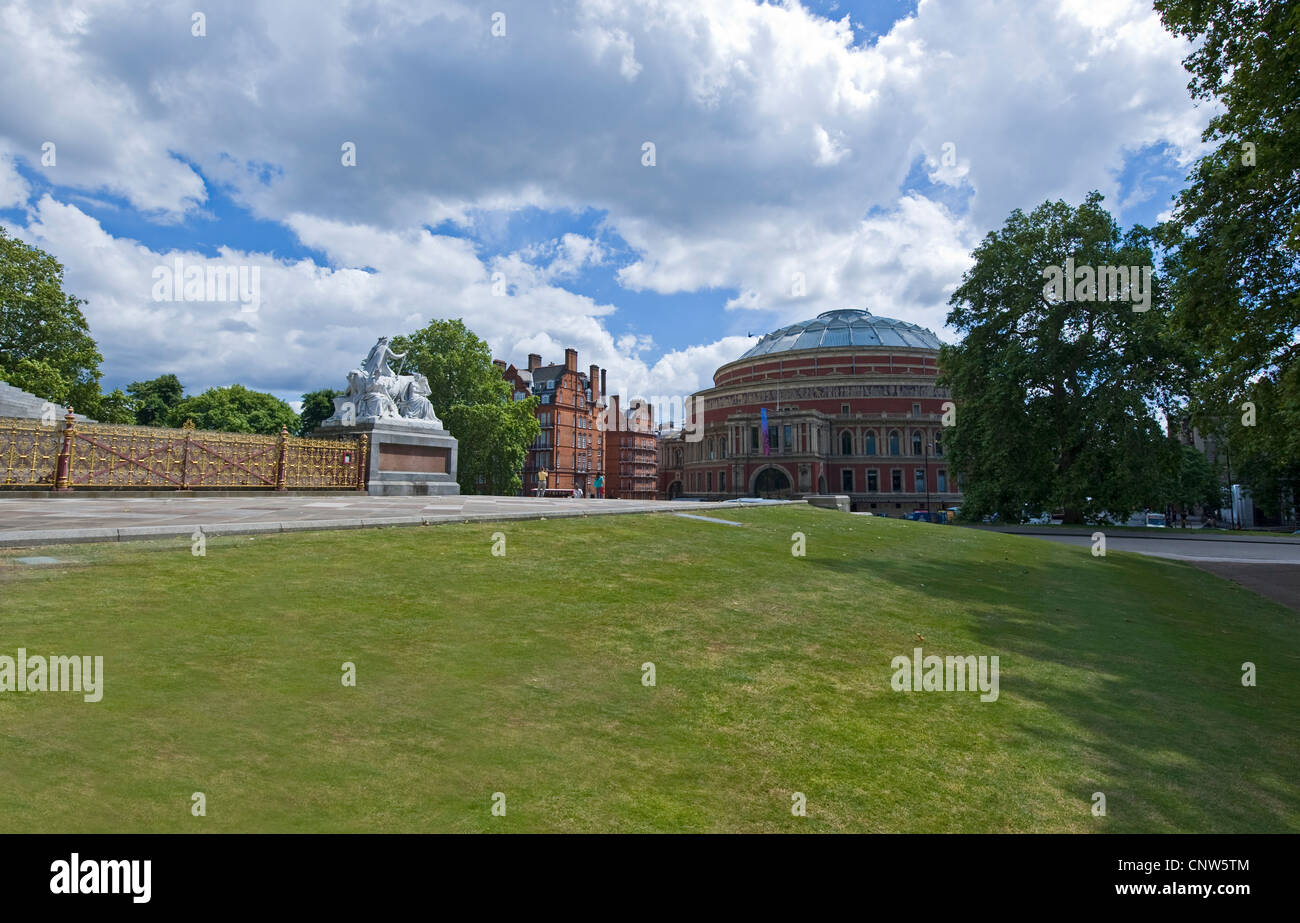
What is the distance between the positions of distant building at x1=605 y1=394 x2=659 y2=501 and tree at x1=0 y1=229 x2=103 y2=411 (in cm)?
8432

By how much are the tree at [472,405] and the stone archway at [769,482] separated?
126ft

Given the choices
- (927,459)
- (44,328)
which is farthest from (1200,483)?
(44,328)

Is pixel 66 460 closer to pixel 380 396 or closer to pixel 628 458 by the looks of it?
pixel 380 396

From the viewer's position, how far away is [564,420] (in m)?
106

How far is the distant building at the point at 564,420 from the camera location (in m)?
104

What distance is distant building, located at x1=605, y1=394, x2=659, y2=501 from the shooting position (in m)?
124

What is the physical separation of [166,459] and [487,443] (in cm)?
3516

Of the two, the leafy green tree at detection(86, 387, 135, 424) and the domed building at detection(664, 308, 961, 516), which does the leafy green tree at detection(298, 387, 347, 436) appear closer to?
the leafy green tree at detection(86, 387, 135, 424)

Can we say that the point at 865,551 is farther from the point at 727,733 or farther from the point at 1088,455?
the point at 1088,455

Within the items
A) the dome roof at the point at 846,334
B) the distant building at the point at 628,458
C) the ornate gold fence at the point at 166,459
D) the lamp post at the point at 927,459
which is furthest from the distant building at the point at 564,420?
the ornate gold fence at the point at 166,459

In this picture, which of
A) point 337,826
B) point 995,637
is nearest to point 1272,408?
point 995,637

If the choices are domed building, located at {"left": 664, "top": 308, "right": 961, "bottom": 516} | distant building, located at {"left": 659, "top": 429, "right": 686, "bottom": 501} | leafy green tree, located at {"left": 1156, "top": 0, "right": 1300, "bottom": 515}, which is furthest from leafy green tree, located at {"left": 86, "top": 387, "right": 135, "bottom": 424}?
distant building, located at {"left": 659, "top": 429, "right": 686, "bottom": 501}

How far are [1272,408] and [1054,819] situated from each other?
2176 cm

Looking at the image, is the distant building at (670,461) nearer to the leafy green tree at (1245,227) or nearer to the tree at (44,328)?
the tree at (44,328)
